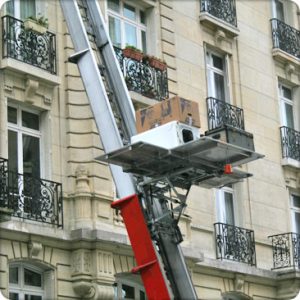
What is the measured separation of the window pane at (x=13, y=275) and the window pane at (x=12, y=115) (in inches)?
116

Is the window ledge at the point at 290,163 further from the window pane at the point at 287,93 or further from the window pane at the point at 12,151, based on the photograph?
the window pane at the point at 12,151

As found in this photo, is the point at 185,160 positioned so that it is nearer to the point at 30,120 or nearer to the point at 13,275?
the point at 13,275

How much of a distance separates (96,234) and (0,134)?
271 cm

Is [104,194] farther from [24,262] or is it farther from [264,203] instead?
[264,203]

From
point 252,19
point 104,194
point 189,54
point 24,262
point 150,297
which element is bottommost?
point 150,297

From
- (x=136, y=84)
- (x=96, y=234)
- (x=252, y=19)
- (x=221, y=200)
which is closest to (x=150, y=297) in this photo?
(x=96, y=234)

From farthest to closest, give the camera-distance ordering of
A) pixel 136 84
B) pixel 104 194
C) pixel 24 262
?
pixel 136 84
pixel 104 194
pixel 24 262

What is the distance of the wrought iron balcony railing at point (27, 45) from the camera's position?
18.7 metres

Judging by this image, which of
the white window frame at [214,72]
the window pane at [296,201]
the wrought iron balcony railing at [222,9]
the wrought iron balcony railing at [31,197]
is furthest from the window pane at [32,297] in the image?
the window pane at [296,201]

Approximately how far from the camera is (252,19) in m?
26.3

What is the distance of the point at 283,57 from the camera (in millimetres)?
26531

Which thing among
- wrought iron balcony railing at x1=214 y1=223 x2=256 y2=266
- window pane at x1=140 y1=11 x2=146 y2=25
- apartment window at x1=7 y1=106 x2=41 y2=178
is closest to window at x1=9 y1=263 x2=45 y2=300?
apartment window at x1=7 y1=106 x2=41 y2=178

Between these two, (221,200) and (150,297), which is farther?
(221,200)

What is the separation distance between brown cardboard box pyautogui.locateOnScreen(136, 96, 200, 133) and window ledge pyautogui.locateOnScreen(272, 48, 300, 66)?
44.5 feet
